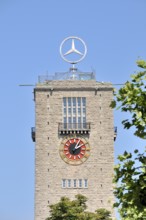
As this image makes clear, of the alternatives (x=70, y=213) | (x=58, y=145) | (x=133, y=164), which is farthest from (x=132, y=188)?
(x=58, y=145)

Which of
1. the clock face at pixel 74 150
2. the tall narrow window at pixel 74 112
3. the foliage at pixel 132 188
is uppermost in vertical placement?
the tall narrow window at pixel 74 112

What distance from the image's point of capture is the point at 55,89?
134375 mm

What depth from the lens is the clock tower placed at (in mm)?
130125

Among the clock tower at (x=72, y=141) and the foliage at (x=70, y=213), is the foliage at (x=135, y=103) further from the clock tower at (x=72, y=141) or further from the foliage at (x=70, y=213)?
the clock tower at (x=72, y=141)

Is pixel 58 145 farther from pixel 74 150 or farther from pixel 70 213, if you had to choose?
pixel 70 213

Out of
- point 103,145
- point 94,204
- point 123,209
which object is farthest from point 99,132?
point 123,209

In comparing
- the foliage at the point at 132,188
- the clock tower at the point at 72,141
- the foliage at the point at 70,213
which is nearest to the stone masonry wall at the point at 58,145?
the clock tower at the point at 72,141

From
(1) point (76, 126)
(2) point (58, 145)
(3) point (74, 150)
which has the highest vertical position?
(1) point (76, 126)

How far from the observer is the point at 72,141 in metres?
133

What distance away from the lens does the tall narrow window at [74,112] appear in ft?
440

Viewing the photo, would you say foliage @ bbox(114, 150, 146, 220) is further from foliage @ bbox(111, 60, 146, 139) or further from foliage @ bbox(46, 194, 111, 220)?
foliage @ bbox(46, 194, 111, 220)

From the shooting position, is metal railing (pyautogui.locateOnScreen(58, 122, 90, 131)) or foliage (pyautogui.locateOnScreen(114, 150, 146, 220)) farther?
metal railing (pyautogui.locateOnScreen(58, 122, 90, 131))

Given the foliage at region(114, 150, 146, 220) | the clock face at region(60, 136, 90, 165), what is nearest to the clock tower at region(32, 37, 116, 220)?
the clock face at region(60, 136, 90, 165)

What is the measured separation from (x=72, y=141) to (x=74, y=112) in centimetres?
458
